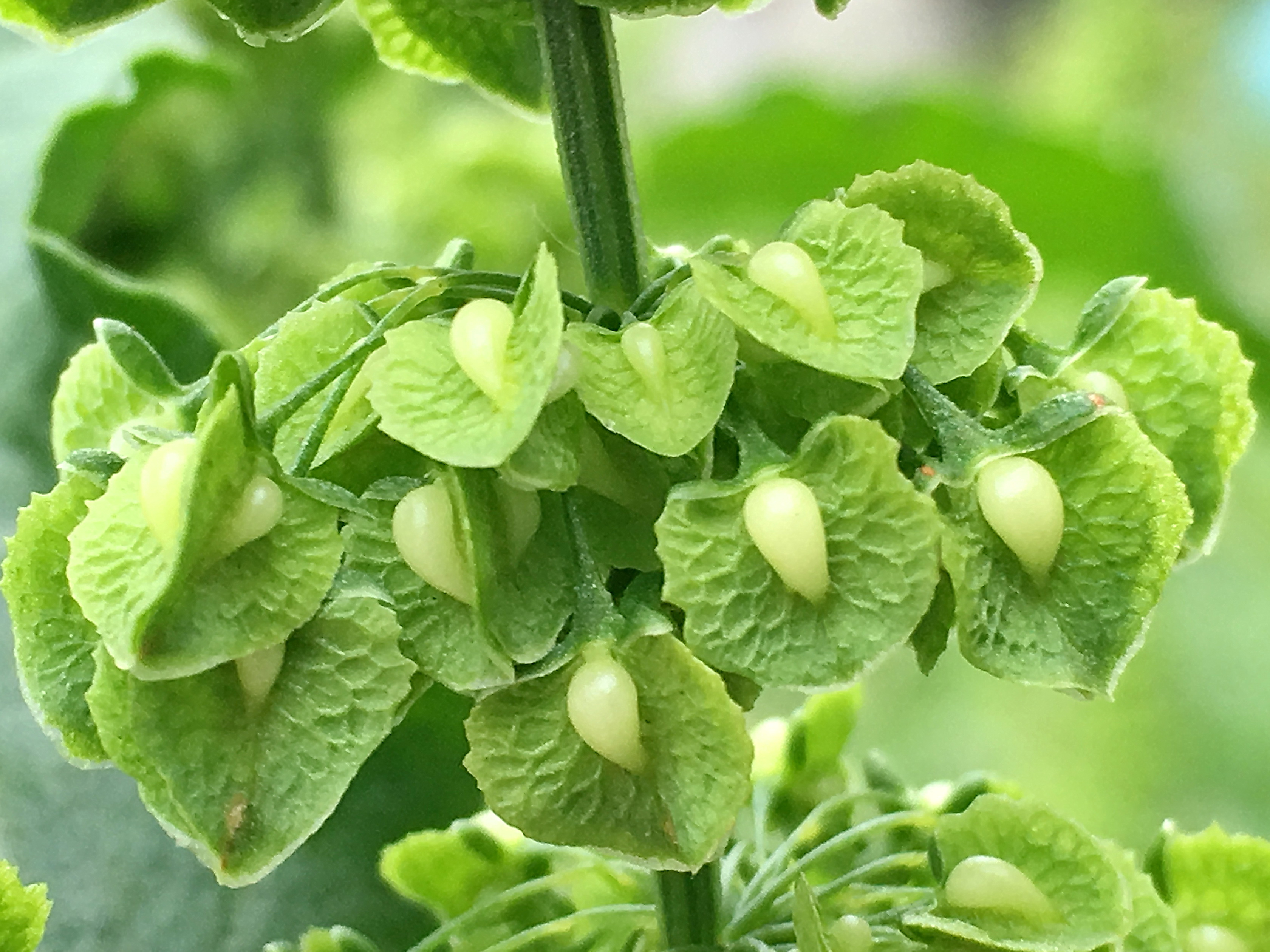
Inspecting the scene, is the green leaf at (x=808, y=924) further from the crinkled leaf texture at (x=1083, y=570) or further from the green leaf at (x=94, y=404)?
the green leaf at (x=94, y=404)

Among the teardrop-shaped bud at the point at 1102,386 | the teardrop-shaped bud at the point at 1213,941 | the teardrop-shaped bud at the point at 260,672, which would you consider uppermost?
the teardrop-shaped bud at the point at 1102,386

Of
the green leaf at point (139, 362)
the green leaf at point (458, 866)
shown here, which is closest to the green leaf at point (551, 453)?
the green leaf at point (139, 362)

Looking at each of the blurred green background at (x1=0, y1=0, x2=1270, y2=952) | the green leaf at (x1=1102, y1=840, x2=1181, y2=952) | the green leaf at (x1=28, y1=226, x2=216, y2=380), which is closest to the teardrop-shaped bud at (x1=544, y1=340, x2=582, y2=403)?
the green leaf at (x1=1102, y1=840, x2=1181, y2=952)

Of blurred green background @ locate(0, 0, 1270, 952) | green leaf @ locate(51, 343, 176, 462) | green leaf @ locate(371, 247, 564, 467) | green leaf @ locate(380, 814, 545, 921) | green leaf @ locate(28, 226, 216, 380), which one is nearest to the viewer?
green leaf @ locate(371, 247, 564, 467)

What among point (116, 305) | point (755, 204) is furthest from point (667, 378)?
point (755, 204)

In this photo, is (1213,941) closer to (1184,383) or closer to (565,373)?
(1184,383)

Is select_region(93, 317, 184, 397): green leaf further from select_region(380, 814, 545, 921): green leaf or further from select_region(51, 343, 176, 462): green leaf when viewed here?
→ select_region(380, 814, 545, 921): green leaf

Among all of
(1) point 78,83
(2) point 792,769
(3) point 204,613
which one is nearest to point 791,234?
(3) point 204,613
